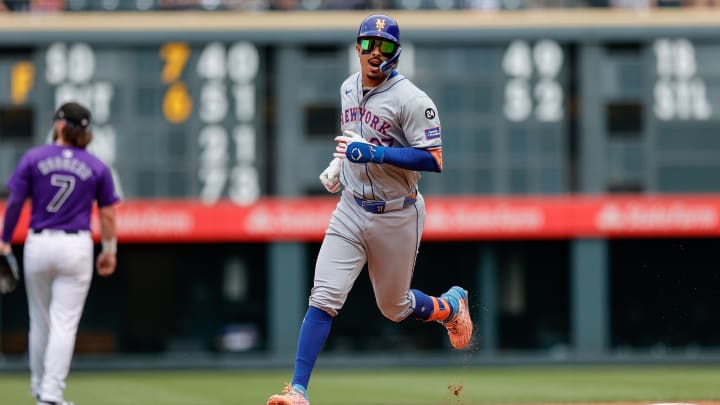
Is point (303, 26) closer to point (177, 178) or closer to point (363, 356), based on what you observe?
point (177, 178)

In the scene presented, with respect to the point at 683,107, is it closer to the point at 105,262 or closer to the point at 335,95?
the point at 335,95

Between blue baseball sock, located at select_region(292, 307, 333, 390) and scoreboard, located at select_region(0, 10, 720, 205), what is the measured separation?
1771 cm

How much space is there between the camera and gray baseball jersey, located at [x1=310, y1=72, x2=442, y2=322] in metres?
7.70

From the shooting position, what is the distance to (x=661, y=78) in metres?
25.9

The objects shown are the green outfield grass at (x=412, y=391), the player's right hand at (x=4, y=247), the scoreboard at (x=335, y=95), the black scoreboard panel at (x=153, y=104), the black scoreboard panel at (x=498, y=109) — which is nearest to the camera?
the player's right hand at (x=4, y=247)

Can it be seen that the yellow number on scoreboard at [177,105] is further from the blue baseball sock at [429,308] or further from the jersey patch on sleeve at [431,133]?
the jersey patch on sleeve at [431,133]

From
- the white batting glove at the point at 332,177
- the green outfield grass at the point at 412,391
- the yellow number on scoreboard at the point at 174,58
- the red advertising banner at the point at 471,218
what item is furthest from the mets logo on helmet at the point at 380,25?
the red advertising banner at the point at 471,218

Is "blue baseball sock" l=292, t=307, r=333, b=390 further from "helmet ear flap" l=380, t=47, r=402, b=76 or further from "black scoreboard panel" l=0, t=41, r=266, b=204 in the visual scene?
"black scoreboard panel" l=0, t=41, r=266, b=204

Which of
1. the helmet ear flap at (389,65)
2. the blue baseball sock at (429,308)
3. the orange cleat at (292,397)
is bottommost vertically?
the orange cleat at (292,397)

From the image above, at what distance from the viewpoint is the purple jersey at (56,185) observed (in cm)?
873

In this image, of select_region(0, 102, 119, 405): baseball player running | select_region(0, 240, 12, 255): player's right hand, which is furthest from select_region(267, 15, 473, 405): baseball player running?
select_region(0, 240, 12, 255): player's right hand

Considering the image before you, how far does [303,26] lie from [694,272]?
30.8 feet

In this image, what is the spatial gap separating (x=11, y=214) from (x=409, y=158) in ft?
9.22

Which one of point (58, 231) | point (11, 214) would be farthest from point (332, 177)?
point (11, 214)
